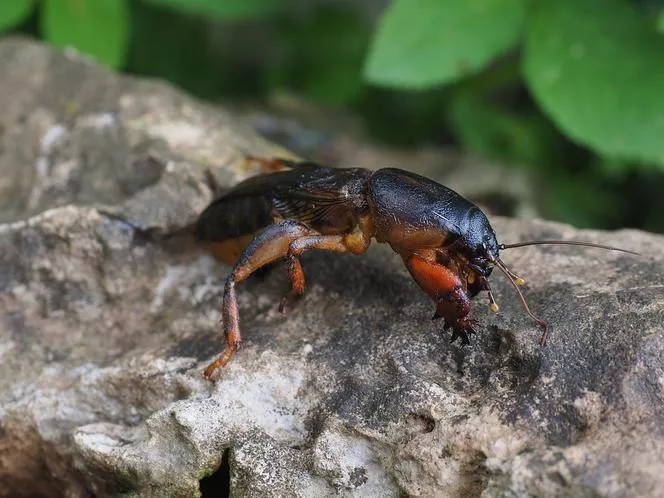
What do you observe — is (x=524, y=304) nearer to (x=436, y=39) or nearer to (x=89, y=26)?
(x=436, y=39)

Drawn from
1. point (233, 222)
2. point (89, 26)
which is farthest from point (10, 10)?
point (233, 222)

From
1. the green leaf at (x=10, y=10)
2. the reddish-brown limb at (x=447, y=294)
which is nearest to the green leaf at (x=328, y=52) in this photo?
the green leaf at (x=10, y=10)

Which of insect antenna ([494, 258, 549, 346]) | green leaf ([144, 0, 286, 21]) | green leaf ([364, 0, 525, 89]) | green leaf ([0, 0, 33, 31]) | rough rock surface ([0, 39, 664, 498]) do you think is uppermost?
green leaf ([364, 0, 525, 89])

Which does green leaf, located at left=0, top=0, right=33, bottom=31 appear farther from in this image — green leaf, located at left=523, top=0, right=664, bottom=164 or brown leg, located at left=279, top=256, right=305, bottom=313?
green leaf, located at left=523, top=0, right=664, bottom=164

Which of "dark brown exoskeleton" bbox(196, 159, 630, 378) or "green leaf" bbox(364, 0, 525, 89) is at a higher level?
"green leaf" bbox(364, 0, 525, 89)

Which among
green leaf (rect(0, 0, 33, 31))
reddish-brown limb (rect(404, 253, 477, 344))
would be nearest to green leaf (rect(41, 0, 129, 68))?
green leaf (rect(0, 0, 33, 31))

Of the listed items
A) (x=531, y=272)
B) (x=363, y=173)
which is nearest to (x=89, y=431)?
(x=363, y=173)
